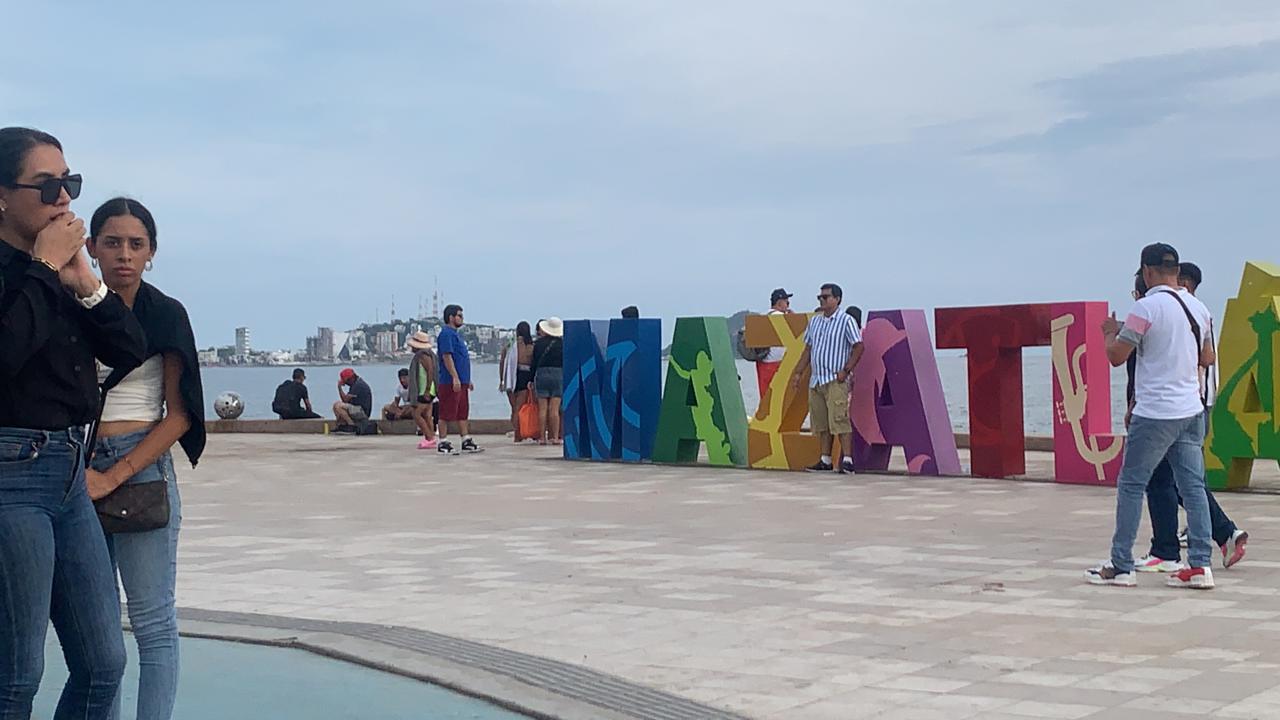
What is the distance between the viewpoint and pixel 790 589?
893 cm

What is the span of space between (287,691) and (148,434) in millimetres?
2052

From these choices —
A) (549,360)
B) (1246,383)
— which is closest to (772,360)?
(549,360)

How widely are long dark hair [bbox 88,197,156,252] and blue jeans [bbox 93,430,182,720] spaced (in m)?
0.64

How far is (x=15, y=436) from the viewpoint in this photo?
13.1 ft

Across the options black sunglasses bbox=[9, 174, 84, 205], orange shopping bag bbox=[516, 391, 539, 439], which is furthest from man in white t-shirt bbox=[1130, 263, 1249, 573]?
orange shopping bag bbox=[516, 391, 539, 439]

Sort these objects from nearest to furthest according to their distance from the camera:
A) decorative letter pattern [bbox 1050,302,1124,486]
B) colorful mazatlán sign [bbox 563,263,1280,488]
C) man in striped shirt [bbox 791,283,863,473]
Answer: colorful mazatlán sign [bbox 563,263,1280,488]
decorative letter pattern [bbox 1050,302,1124,486]
man in striped shirt [bbox 791,283,863,473]

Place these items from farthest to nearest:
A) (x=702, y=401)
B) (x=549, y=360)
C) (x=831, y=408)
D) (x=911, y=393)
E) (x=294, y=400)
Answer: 1. (x=294, y=400)
2. (x=549, y=360)
3. (x=702, y=401)
4. (x=831, y=408)
5. (x=911, y=393)

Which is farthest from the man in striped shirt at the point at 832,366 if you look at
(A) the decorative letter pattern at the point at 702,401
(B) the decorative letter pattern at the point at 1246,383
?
(B) the decorative letter pattern at the point at 1246,383

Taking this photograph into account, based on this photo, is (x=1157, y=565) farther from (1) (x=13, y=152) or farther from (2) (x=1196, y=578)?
(1) (x=13, y=152)

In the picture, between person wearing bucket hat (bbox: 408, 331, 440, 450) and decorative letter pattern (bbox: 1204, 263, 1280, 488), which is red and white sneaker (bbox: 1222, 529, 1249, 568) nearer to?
decorative letter pattern (bbox: 1204, 263, 1280, 488)

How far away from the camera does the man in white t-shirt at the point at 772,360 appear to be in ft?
61.1

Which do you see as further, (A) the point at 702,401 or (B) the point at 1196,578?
(A) the point at 702,401

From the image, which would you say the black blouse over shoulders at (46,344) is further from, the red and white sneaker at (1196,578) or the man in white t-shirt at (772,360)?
the man in white t-shirt at (772,360)

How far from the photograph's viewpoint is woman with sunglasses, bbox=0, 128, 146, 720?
Result: 399 cm
